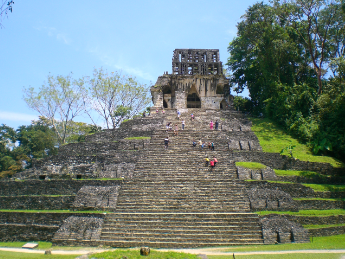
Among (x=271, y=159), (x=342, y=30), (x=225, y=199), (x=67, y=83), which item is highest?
(x=342, y=30)

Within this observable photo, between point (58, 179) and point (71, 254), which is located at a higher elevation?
point (58, 179)

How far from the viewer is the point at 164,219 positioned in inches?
492

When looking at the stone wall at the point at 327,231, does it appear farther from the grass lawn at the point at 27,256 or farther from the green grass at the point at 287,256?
the grass lawn at the point at 27,256

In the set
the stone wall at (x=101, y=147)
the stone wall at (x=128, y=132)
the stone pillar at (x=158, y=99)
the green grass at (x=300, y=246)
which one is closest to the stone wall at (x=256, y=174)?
the green grass at (x=300, y=246)

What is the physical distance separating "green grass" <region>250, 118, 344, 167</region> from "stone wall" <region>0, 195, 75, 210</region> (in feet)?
39.7

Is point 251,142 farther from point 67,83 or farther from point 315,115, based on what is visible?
point 67,83

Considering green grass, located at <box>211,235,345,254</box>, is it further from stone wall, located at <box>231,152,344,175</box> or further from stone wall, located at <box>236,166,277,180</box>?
stone wall, located at <box>231,152,344,175</box>

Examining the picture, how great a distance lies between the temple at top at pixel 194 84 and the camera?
3112 cm

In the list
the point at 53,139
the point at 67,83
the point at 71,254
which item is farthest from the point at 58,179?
the point at 53,139

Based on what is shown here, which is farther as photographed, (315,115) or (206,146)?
(315,115)

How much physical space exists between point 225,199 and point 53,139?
87.0 feet

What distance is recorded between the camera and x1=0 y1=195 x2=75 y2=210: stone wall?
1412 cm

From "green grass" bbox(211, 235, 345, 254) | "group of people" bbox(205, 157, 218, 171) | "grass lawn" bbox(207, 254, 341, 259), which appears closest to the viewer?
"grass lawn" bbox(207, 254, 341, 259)

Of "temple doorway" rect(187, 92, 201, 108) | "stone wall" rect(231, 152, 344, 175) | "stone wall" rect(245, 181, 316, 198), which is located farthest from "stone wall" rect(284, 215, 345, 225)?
"temple doorway" rect(187, 92, 201, 108)
